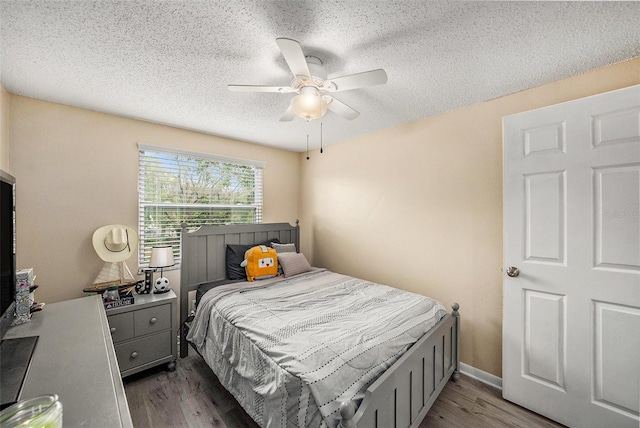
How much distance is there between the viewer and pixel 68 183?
229 centimetres

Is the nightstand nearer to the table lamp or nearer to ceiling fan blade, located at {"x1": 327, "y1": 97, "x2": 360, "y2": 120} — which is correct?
the table lamp

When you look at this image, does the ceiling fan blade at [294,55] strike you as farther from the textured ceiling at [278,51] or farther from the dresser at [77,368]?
the dresser at [77,368]

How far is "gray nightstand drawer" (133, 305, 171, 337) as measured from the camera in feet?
7.23

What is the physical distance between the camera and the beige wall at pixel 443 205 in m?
2.19

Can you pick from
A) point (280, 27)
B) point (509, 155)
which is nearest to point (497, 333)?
point (509, 155)

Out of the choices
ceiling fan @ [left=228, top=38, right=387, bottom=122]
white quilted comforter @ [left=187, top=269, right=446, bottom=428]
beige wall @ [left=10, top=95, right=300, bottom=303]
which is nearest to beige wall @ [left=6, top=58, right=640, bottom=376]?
beige wall @ [left=10, top=95, right=300, bottom=303]

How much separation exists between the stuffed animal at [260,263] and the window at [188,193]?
71 cm

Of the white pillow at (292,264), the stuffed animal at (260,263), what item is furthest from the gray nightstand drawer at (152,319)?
the white pillow at (292,264)

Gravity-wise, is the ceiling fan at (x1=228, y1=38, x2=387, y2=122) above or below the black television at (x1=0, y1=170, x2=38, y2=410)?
above

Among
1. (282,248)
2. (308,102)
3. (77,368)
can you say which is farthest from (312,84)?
(282,248)

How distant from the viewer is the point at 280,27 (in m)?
1.36

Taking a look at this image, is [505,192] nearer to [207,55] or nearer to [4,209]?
[207,55]

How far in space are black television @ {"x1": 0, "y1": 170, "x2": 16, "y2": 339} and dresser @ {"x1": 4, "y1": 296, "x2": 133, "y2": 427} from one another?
7.5 inches

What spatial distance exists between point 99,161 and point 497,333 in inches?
150
